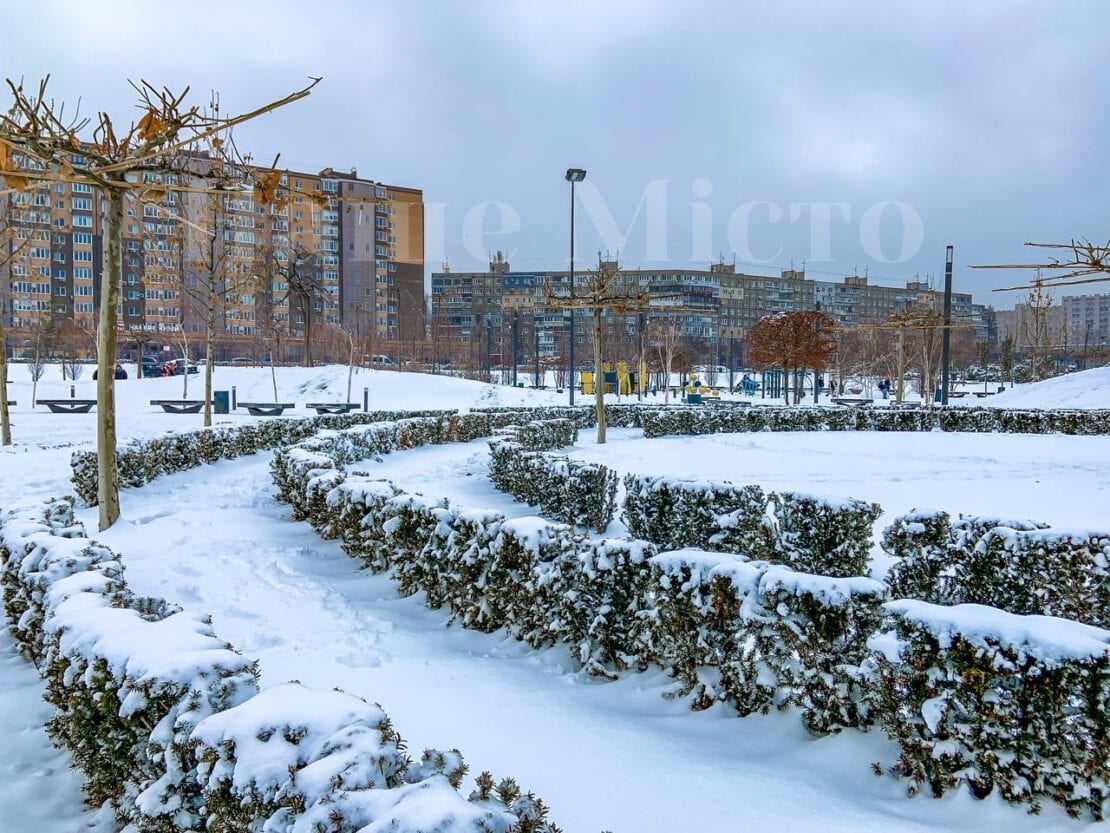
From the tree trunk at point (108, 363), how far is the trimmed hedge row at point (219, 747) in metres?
4.44

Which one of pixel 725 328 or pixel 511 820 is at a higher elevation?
pixel 725 328

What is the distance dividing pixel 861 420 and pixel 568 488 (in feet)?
59.3

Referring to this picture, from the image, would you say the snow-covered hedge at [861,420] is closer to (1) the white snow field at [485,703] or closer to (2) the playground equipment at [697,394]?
(2) the playground equipment at [697,394]

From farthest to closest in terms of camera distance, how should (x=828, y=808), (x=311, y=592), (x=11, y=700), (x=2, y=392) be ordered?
1. (x=2, y=392)
2. (x=311, y=592)
3. (x=11, y=700)
4. (x=828, y=808)

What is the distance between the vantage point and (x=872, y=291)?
159 m

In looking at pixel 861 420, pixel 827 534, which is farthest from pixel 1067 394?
pixel 827 534

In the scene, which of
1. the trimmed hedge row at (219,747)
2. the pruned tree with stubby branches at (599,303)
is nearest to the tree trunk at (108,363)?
the trimmed hedge row at (219,747)

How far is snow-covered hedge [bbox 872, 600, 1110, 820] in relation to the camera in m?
3.00

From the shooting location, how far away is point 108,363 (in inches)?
299

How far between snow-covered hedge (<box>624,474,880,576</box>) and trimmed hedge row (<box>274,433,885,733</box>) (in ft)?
8.01

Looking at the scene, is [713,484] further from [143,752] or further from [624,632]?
[143,752]

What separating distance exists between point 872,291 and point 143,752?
17465 centimetres

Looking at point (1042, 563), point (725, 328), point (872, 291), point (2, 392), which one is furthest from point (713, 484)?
point (872, 291)

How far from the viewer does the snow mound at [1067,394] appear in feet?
99.7
